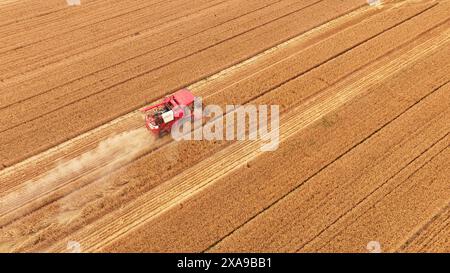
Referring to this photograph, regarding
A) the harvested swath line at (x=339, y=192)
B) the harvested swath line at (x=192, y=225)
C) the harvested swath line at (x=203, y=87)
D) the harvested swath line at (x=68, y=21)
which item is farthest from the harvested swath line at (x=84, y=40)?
the harvested swath line at (x=339, y=192)

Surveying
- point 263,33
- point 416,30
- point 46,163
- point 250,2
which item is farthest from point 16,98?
point 416,30

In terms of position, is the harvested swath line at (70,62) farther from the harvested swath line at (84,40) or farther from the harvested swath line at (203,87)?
the harvested swath line at (203,87)

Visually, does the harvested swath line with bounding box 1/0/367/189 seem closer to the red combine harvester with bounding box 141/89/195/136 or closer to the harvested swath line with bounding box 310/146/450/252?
the red combine harvester with bounding box 141/89/195/136

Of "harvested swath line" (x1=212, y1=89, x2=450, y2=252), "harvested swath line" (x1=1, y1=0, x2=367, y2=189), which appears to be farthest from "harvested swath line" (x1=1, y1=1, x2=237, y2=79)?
"harvested swath line" (x1=212, y1=89, x2=450, y2=252)

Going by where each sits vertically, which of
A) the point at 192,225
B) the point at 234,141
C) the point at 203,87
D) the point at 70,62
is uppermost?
the point at 70,62

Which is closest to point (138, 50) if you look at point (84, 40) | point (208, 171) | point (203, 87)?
point (84, 40)

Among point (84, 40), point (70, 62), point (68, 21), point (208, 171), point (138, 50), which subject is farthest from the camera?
point (68, 21)

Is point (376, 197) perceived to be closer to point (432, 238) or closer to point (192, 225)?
point (432, 238)
